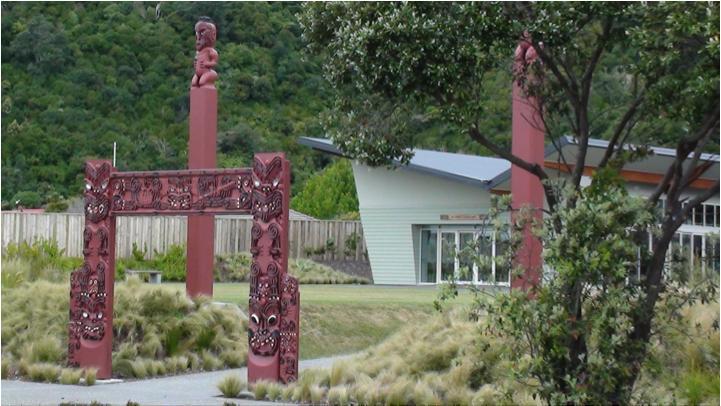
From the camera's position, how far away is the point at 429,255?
38.1 metres

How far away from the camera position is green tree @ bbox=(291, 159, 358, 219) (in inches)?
2073

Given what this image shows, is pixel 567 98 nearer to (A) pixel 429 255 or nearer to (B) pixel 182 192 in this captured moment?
(B) pixel 182 192

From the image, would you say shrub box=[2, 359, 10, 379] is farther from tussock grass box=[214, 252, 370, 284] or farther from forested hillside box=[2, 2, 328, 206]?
forested hillside box=[2, 2, 328, 206]

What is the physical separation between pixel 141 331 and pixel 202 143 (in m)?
3.89

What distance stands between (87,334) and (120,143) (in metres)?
30.3

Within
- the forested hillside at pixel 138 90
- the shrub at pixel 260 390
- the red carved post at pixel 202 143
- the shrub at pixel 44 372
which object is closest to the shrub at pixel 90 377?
the shrub at pixel 44 372

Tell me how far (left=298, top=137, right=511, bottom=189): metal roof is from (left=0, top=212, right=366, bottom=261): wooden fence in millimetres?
5124

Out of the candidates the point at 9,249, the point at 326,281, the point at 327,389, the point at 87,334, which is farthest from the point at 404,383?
the point at 326,281

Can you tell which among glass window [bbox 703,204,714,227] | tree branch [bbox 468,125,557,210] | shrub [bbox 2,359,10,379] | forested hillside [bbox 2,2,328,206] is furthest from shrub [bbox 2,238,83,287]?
forested hillside [bbox 2,2,328,206]

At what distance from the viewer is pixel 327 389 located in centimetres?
1379

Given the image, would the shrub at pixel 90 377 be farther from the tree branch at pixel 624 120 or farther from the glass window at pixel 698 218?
the glass window at pixel 698 218

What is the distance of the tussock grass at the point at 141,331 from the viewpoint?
1703 cm

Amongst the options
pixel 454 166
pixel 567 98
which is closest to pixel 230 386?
pixel 567 98

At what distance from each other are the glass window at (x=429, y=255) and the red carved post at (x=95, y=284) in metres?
22.0
